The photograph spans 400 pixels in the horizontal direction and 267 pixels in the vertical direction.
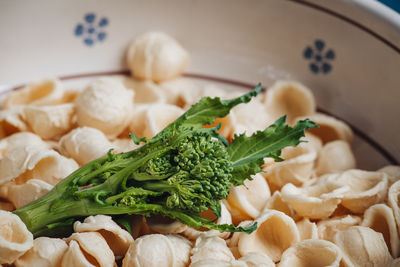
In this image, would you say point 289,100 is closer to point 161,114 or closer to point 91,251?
point 161,114

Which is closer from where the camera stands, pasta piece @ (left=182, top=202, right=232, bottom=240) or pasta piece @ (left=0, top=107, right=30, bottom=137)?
pasta piece @ (left=182, top=202, right=232, bottom=240)

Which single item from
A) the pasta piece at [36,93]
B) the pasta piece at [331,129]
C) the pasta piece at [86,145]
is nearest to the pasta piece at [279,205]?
the pasta piece at [331,129]

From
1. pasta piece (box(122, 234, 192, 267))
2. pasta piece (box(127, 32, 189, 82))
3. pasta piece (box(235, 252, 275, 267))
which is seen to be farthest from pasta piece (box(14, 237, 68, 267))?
pasta piece (box(127, 32, 189, 82))

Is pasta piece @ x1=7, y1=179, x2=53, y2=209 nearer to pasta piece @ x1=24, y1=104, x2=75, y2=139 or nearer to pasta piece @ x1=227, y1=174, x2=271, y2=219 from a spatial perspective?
pasta piece @ x1=24, y1=104, x2=75, y2=139

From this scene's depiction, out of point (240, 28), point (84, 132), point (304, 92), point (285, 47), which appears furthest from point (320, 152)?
point (84, 132)

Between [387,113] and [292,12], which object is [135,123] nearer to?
[292,12]

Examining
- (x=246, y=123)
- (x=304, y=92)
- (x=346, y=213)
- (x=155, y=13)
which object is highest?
(x=155, y=13)
